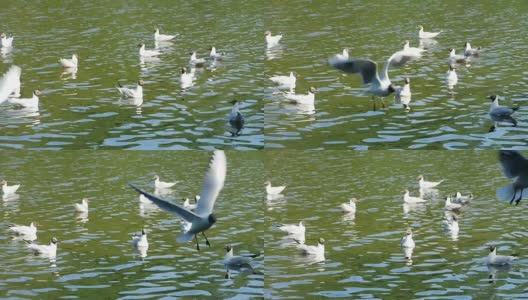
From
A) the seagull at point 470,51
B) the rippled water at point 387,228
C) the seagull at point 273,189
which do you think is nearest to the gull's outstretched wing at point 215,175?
the rippled water at point 387,228

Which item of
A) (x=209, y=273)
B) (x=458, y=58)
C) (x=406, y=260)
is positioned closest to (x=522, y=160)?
(x=406, y=260)

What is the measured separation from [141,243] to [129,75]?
4.93 meters

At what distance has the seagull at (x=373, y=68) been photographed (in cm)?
1905

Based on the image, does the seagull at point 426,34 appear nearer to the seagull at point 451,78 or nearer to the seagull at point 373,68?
the seagull at point 451,78

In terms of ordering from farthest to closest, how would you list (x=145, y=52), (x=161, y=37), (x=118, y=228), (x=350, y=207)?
1. (x=161, y=37)
2. (x=145, y=52)
3. (x=350, y=207)
4. (x=118, y=228)

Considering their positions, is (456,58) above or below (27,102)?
above

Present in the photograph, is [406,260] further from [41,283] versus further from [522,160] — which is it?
[41,283]

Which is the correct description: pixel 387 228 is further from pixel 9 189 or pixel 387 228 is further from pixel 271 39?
pixel 9 189

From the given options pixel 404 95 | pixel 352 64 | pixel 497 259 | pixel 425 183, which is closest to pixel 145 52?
pixel 425 183

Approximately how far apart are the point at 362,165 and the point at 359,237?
5.88 m

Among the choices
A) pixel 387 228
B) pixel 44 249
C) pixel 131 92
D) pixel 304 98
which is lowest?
pixel 387 228

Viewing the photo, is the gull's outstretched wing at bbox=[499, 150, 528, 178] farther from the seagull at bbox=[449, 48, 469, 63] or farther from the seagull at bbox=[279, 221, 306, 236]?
the seagull at bbox=[449, 48, 469, 63]

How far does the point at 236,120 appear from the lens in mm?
19422

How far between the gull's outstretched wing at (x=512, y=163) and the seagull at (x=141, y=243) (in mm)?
5665
